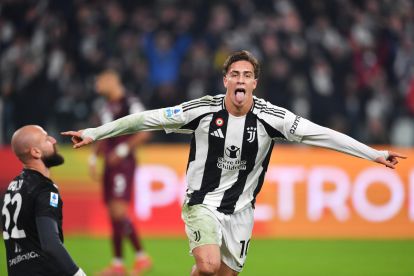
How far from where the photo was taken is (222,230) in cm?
657

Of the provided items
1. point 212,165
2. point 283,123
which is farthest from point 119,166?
point 283,123

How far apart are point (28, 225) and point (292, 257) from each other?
20.2 feet

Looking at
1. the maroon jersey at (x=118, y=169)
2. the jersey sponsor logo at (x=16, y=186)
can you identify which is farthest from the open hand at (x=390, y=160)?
the maroon jersey at (x=118, y=169)

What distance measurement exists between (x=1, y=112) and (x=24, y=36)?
6.45ft

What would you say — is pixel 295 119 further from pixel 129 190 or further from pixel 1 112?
pixel 1 112

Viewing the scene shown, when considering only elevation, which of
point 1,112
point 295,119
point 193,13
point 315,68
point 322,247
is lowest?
point 322,247

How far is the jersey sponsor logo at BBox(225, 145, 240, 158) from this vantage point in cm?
648

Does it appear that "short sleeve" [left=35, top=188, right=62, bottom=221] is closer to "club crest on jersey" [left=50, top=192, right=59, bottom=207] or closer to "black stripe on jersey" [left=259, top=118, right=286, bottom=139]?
"club crest on jersey" [left=50, top=192, right=59, bottom=207]

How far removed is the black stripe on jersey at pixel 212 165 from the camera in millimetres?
6504

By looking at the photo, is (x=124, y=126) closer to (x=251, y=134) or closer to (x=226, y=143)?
(x=226, y=143)

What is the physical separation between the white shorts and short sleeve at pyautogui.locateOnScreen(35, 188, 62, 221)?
1532 mm

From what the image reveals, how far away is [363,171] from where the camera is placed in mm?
12648

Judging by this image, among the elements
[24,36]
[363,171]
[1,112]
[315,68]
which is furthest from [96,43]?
[363,171]

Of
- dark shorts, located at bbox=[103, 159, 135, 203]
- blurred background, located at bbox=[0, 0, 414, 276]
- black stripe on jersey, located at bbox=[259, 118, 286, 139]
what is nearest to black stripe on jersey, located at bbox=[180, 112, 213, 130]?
black stripe on jersey, located at bbox=[259, 118, 286, 139]
